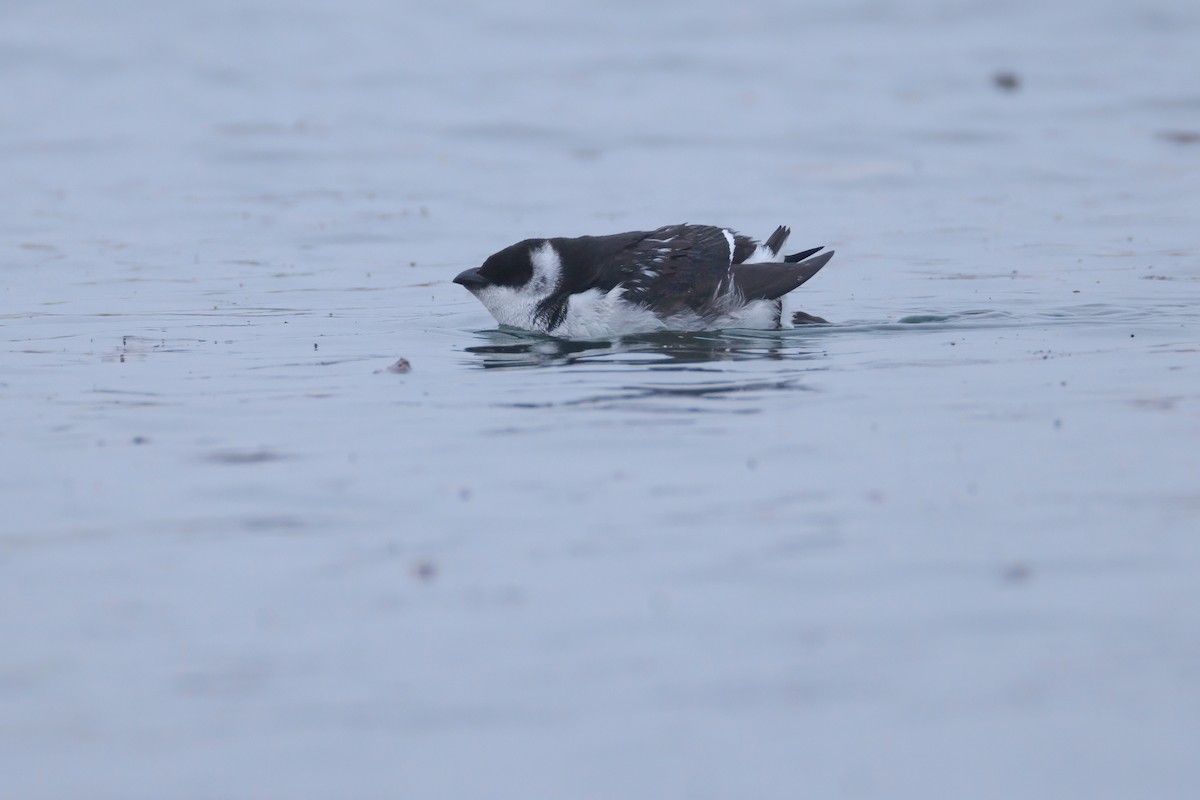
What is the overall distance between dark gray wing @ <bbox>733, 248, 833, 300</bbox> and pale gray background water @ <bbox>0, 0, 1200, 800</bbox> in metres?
0.48

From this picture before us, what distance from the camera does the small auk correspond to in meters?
9.82

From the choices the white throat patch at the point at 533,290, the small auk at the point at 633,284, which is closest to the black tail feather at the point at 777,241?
the small auk at the point at 633,284

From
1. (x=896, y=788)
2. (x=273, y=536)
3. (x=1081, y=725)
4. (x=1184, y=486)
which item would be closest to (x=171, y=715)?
(x=273, y=536)

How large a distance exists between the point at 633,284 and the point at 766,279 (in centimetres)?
94

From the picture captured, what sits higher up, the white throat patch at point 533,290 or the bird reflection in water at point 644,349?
the white throat patch at point 533,290

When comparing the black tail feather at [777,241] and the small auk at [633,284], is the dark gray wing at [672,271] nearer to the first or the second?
the small auk at [633,284]

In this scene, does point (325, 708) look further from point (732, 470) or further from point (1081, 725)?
point (732, 470)

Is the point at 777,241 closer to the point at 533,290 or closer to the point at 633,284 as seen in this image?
the point at 633,284

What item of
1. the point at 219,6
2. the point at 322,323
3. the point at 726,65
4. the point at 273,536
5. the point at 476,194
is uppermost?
the point at 219,6

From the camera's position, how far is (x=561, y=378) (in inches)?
332

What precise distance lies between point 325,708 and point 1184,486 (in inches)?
136

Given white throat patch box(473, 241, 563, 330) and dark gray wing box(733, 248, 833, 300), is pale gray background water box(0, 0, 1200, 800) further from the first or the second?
dark gray wing box(733, 248, 833, 300)

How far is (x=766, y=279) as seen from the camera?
10.1m

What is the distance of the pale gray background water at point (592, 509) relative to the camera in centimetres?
396
